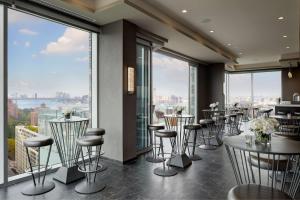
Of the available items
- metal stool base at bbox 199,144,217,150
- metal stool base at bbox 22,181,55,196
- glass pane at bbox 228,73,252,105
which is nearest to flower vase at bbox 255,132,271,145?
metal stool base at bbox 22,181,55,196

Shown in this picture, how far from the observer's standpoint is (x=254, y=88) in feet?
43.1

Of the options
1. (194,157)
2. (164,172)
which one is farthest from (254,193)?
(194,157)

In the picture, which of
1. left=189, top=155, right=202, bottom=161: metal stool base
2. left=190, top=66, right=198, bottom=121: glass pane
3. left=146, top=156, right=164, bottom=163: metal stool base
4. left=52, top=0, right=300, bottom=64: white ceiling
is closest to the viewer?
left=52, top=0, right=300, bottom=64: white ceiling

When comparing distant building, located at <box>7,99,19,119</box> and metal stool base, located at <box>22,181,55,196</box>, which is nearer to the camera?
metal stool base, located at <box>22,181,55,196</box>

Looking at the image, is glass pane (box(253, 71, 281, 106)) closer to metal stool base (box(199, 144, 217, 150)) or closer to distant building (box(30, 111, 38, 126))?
metal stool base (box(199, 144, 217, 150))

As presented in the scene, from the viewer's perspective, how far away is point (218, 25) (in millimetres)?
5695

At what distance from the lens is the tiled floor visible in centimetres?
300

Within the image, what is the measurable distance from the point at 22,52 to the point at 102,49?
5.59 ft

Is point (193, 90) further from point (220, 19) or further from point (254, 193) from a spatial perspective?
point (254, 193)

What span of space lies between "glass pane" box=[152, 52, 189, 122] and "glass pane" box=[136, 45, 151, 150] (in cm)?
156

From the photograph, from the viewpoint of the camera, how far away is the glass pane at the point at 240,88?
13398mm

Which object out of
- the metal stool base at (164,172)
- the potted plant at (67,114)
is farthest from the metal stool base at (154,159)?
the potted plant at (67,114)

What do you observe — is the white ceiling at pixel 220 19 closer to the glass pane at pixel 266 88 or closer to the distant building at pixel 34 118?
the distant building at pixel 34 118

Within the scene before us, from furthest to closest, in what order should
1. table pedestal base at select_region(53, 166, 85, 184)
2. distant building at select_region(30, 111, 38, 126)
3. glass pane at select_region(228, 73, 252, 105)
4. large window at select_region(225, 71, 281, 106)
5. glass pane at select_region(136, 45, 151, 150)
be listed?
glass pane at select_region(228, 73, 252, 105)
large window at select_region(225, 71, 281, 106)
glass pane at select_region(136, 45, 151, 150)
distant building at select_region(30, 111, 38, 126)
table pedestal base at select_region(53, 166, 85, 184)
